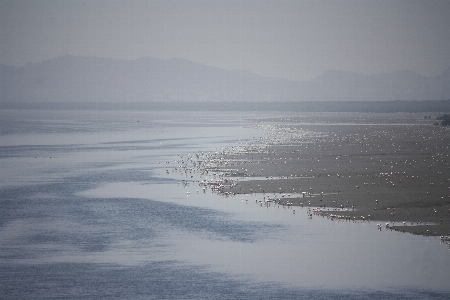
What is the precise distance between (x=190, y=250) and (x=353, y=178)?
78.9 ft

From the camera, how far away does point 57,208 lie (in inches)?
1660

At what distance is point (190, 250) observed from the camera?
31.3 meters

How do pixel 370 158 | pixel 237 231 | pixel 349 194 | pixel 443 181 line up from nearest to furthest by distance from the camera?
1. pixel 237 231
2. pixel 349 194
3. pixel 443 181
4. pixel 370 158

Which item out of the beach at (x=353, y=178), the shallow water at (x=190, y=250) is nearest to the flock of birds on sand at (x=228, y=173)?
the beach at (x=353, y=178)

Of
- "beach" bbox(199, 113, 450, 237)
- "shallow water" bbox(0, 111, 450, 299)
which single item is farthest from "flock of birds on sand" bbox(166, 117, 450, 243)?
"shallow water" bbox(0, 111, 450, 299)

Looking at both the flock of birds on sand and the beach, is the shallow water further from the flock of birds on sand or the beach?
the beach

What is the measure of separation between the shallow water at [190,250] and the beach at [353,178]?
2.03 metres

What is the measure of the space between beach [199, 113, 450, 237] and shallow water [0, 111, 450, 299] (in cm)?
203

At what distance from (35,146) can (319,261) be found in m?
68.3

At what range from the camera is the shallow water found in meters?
25.6

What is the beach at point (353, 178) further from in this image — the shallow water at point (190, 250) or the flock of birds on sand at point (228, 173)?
the shallow water at point (190, 250)

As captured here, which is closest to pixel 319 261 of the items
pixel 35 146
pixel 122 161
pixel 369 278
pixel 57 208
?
pixel 369 278

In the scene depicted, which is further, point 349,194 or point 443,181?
point 443,181

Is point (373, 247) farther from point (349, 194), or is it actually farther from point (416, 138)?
point (416, 138)
